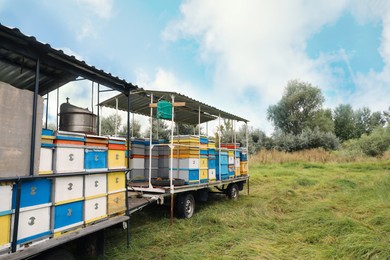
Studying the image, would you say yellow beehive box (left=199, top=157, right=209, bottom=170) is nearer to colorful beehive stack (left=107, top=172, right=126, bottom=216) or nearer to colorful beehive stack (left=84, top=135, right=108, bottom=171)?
colorful beehive stack (left=107, top=172, right=126, bottom=216)

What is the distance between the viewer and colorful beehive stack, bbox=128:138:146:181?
8000 mm

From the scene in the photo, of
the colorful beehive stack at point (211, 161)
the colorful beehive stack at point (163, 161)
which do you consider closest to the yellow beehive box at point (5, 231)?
the colorful beehive stack at point (163, 161)

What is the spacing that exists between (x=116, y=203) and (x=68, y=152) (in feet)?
4.67

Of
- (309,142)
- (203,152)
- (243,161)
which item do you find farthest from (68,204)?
(309,142)

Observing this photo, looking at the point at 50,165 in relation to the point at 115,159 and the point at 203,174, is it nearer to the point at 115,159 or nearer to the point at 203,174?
the point at 115,159

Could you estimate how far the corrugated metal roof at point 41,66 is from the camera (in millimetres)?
3273

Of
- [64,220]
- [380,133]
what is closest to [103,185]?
[64,220]

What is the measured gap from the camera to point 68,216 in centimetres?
377

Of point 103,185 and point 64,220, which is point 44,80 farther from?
point 64,220

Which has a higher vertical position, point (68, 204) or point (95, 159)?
point (95, 159)

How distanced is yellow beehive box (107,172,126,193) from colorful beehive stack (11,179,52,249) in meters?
1.16

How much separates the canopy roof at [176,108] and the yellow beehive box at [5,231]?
14.0 ft

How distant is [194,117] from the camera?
37.6ft

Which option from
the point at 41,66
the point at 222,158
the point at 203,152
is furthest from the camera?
the point at 222,158
